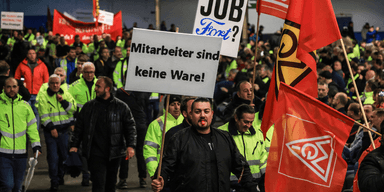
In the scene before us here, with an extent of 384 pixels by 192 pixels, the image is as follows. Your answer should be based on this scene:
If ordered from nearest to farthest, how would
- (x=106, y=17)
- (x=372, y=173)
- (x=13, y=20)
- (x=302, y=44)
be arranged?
(x=372, y=173) → (x=302, y=44) → (x=106, y=17) → (x=13, y=20)

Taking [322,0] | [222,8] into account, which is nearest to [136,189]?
[222,8]

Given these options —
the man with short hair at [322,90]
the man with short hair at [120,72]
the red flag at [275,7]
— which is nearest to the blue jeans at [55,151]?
the man with short hair at [120,72]

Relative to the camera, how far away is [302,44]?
17.2ft

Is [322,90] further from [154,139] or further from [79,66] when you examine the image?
[79,66]

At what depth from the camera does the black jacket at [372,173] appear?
315 centimetres

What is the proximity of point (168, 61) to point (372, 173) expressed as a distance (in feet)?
6.82

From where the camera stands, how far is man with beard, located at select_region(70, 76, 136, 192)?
21.2ft

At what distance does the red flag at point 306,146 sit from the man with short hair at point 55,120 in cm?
465

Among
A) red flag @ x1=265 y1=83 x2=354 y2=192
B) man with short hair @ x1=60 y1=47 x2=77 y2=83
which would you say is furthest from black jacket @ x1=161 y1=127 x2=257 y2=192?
man with short hair @ x1=60 y1=47 x2=77 y2=83

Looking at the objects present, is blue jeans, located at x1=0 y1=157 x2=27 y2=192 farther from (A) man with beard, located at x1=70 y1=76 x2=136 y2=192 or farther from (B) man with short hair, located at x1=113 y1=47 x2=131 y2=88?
(B) man with short hair, located at x1=113 y1=47 x2=131 y2=88

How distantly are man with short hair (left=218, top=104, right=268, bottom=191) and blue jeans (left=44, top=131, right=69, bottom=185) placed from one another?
3619 millimetres

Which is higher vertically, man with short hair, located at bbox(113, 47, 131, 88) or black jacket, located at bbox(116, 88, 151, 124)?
man with short hair, located at bbox(113, 47, 131, 88)

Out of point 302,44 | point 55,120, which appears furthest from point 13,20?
point 302,44

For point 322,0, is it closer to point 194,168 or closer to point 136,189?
point 194,168
